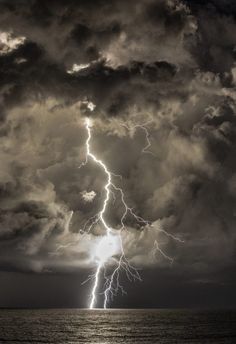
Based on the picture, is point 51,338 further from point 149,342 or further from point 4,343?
point 149,342

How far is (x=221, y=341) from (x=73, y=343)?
943 inches

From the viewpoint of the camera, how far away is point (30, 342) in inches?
3068

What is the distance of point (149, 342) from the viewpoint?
76500 mm

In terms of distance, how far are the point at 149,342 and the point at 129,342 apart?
10.5 feet

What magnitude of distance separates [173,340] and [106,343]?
461 inches

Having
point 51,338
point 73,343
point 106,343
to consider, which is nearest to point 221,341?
point 106,343

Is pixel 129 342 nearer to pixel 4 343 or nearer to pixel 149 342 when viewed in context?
pixel 149 342

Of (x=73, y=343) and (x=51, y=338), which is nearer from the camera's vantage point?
(x=73, y=343)

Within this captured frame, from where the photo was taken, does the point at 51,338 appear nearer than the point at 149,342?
No

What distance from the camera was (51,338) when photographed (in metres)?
85.8

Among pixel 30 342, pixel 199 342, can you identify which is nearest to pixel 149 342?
pixel 199 342

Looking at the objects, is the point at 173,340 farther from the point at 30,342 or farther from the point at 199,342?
the point at 30,342

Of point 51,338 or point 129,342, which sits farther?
point 51,338

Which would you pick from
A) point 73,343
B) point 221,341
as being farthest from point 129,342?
point 221,341
